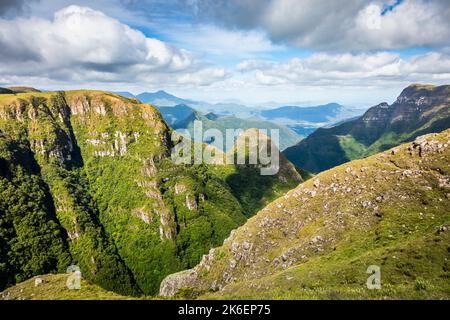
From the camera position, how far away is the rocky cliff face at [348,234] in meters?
60.6

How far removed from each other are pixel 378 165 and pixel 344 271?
183ft

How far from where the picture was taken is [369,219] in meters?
90.7

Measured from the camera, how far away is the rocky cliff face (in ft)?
199

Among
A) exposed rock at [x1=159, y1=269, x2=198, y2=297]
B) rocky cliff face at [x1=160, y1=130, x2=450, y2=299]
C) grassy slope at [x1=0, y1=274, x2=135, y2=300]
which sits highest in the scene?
rocky cliff face at [x1=160, y1=130, x2=450, y2=299]

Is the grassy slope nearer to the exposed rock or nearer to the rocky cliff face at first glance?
the rocky cliff face

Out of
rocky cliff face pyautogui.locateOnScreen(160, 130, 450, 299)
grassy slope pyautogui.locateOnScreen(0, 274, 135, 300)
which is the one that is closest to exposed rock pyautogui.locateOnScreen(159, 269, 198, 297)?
rocky cliff face pyautogui.locateOnScreen(160, 130, 450, 299)

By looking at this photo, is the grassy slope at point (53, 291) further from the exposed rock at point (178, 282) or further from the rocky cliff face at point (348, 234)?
the exposed rock at point (178, 282)

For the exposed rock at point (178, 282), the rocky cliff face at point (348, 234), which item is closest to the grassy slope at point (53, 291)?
the rocky cliff face at point (348, 234)

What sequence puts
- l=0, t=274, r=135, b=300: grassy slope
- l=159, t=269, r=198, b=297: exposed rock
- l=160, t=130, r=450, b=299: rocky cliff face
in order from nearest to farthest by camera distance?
1. l=160, t=130, r=450, b=299: rocky cliff face
2. l=0, t=274, r=135, b=300: grassy slope
3. l=159, t=269, r=198, b=297: exposed rock

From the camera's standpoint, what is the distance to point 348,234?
3514 inches
